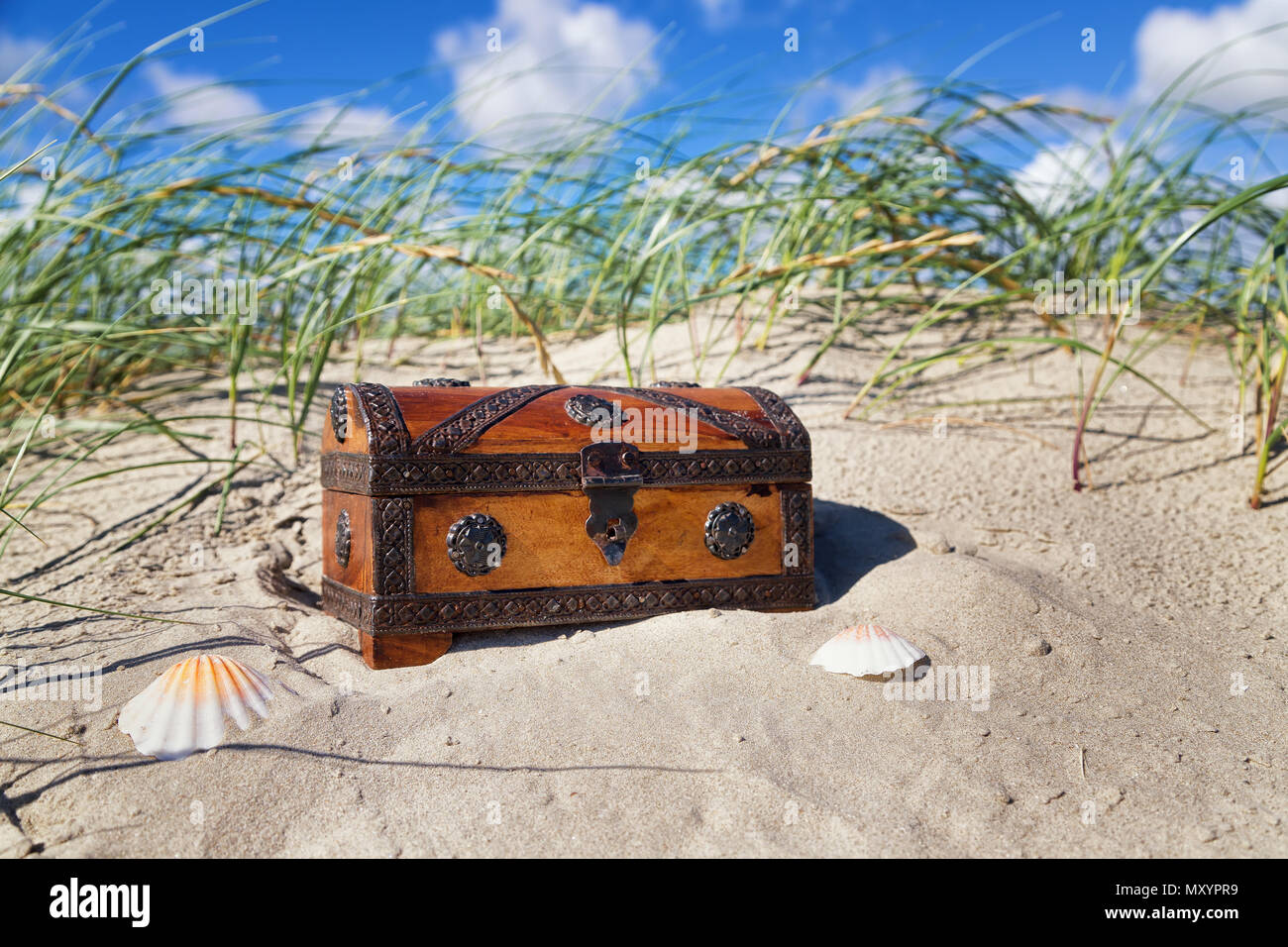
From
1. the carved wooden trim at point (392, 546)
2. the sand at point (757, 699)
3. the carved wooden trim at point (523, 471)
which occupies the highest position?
the carved wooden trim at point (523, 471)

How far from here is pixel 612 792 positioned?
5.47 ft

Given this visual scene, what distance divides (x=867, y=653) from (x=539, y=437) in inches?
37.1

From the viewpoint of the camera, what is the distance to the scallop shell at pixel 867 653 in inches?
82.0

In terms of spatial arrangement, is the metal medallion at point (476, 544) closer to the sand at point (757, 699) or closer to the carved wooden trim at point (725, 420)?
the sand at point (757, 699)

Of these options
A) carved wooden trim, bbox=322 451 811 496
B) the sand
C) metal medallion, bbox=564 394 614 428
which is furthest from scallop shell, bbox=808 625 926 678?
metal medallion, bbox=564 394 614 428

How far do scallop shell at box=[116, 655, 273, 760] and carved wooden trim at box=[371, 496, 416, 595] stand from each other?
0.37 metres

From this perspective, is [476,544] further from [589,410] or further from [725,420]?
[725,420]

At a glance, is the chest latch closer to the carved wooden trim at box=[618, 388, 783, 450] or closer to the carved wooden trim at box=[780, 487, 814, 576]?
the carved wooden trim at box=[618, 388, 783, 450]

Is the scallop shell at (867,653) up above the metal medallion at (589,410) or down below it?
below

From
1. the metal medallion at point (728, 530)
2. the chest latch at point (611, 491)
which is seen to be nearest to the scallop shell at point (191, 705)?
the chest latch at point (611, 491)

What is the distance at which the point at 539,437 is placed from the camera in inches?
91.8

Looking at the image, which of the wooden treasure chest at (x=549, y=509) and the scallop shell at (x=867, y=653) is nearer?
the scallop shell at (x=867, y=653)

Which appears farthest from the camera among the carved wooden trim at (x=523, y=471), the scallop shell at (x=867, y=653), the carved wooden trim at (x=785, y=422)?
the carved wooden trim at (x=785, y=422)
